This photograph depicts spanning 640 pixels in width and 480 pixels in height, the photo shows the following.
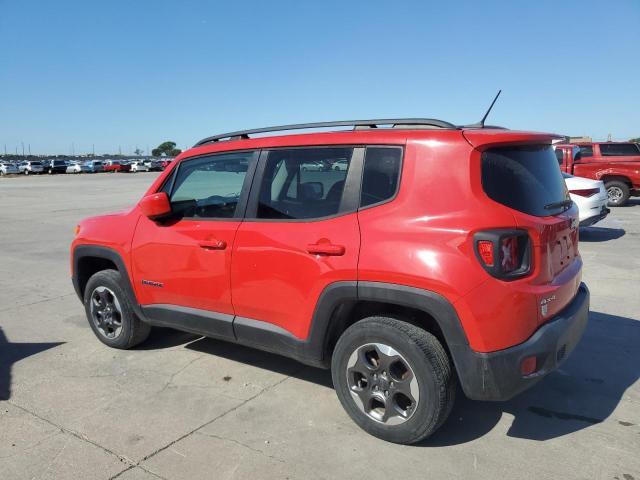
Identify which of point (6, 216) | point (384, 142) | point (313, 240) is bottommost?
point (6, 216)

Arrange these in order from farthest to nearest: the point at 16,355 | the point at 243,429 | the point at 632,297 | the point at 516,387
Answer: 1. the point at 632,297
2. the point at 16,355
3. the point at 243,429
4. the point at 516,387

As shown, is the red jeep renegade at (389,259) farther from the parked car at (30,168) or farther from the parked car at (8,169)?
the parked car at (30,168)

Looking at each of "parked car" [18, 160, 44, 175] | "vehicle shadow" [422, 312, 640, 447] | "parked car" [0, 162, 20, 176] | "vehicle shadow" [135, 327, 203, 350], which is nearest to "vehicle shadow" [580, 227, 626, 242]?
"vehicle shadow" [422, 312, 640, 447]

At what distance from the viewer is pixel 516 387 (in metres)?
2.69

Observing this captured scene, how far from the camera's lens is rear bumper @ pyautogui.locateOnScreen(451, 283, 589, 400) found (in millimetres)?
2615

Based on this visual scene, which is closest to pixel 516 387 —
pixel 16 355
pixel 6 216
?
pixel 16 355

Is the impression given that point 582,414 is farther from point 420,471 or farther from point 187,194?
point 187,194

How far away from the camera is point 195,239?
12.2ft

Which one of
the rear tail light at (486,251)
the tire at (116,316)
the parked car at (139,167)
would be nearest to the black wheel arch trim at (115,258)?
the tire at (116,316)

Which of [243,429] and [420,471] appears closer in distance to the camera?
[420,471]

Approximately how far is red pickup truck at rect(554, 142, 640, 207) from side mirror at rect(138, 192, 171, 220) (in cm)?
1366

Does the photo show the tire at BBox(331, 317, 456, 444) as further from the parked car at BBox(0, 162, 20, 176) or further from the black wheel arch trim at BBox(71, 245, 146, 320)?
the parked car at BBox(0, 162, 20, 176)

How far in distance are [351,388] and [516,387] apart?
0.92 m

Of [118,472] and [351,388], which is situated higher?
[351,388]
